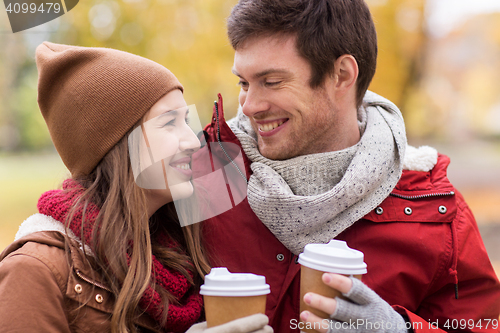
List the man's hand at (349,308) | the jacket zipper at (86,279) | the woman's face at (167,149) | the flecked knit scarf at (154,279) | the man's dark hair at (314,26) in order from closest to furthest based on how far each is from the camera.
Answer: the man's hand at (349,308), the jacket zipper at (86,279), the flecked knit scarf at (154,279), the woman's face at (167,149), the man's dark hair at (314,26)

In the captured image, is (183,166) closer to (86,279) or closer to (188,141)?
(188,141)

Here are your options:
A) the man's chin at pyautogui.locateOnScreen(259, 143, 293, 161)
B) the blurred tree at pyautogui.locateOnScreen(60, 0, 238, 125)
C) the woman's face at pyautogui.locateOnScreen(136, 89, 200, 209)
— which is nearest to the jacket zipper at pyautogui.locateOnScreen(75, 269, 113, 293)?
the woman's face at pyautogui.locateOnScreen(136, 89, 200, 209)

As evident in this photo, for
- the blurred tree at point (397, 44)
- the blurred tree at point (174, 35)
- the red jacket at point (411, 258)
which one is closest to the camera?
the red jacket at point (411, 258)

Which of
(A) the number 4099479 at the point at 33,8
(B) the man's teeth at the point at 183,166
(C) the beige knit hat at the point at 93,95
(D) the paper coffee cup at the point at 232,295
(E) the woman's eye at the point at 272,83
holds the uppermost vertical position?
(A) the number 4099479 at the point at 33,8

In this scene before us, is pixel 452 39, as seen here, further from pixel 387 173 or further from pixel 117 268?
pixel 117 268

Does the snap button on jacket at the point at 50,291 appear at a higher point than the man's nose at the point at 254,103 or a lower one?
lower

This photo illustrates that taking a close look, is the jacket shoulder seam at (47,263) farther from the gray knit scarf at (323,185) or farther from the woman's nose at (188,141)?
the gray knit scarf at (323,185)

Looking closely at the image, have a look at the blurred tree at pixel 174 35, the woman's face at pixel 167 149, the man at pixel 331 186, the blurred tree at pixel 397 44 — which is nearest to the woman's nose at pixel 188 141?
the woman's face at pixel 167 149

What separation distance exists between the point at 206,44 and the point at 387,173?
16.4 ft

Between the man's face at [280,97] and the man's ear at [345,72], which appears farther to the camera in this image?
the man's ear at [345,72]

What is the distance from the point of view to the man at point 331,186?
2.20 m

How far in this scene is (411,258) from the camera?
2227mm

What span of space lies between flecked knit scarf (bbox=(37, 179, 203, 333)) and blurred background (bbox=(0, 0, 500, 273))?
389mm

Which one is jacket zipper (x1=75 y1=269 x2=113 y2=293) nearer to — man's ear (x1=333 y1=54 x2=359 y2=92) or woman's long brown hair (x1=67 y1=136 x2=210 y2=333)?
woman's long brown hair (x1=67 y1=136 x2=210 y2=333)
